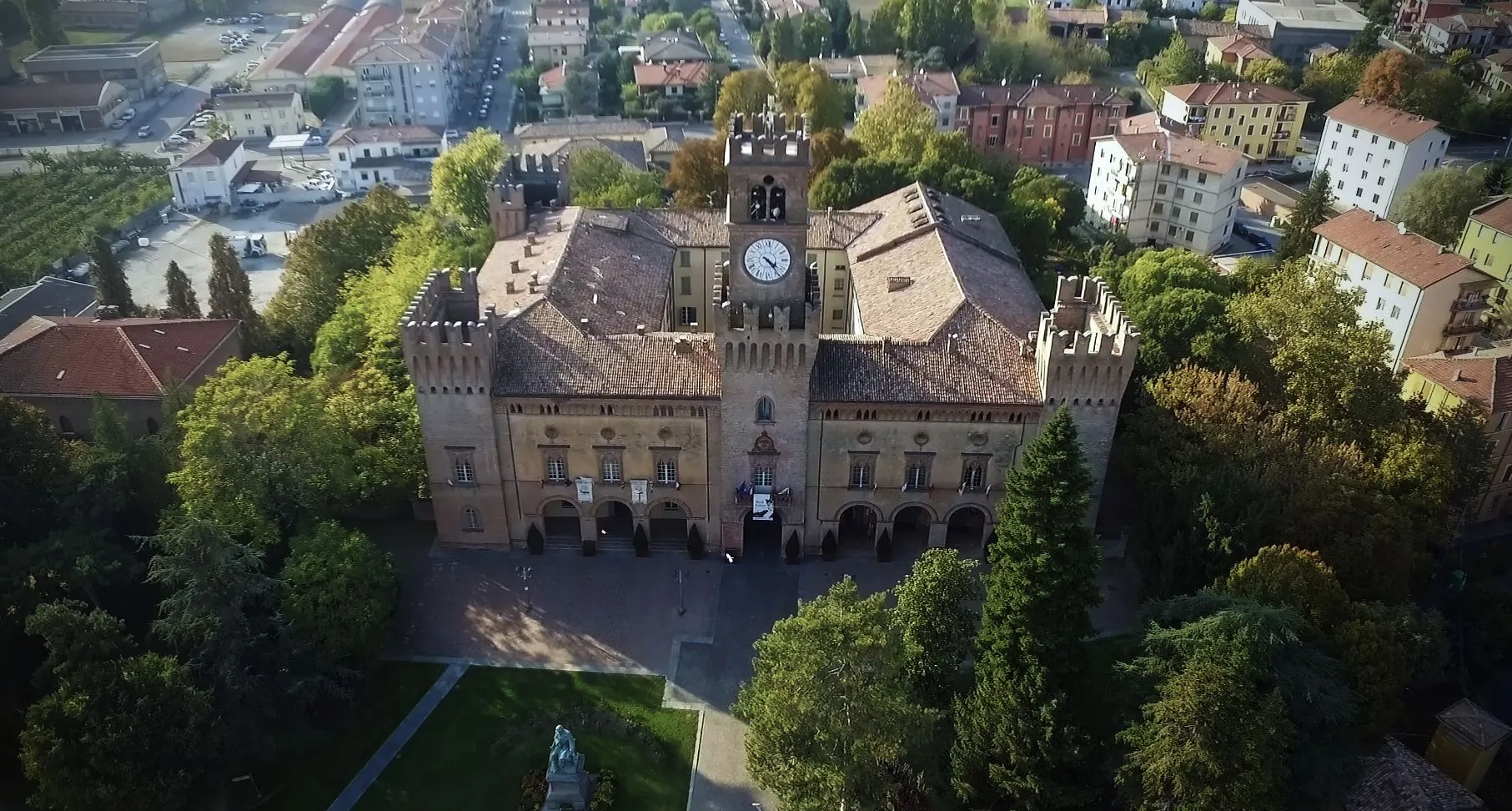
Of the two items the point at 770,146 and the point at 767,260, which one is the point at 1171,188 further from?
the point at 770,146

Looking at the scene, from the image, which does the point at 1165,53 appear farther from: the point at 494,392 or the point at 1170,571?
the point at 494,392

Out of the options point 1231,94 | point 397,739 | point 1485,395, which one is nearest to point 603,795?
point 397,739

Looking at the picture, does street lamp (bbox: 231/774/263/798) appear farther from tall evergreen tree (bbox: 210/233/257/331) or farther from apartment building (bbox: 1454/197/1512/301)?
apartment building (bbox: 1454/197/1512/301)

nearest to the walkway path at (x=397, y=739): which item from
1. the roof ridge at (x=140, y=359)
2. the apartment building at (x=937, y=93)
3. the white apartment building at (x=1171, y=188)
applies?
the roof ridge at (x=140, y=359)

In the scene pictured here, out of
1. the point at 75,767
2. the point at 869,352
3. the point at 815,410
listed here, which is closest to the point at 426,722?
the point at 75,767

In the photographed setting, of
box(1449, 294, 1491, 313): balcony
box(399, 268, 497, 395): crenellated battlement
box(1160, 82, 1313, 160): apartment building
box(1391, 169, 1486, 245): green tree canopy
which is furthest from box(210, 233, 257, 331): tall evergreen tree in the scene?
box(1160, 82, 1313, 160): apartment building

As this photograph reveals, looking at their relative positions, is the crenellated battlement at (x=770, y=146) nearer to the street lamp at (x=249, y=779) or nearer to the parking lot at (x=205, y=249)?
the street lamp at (x=249, y=779)
